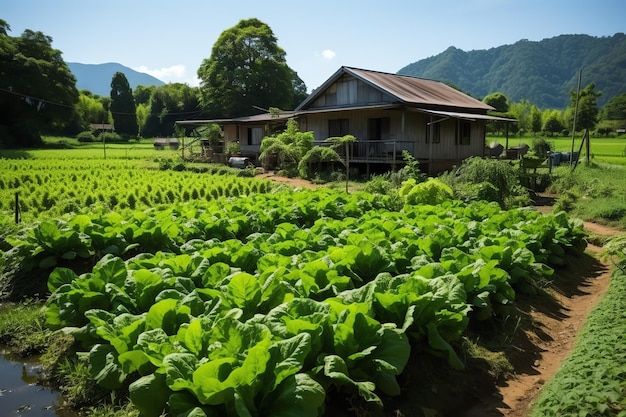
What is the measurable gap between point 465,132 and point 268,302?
73.3 ft

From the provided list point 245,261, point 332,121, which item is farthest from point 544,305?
point 332,121

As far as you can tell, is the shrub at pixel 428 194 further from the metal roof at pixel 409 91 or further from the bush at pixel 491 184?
the metal roof at pixel 409 91

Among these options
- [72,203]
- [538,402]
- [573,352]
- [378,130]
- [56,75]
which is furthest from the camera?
[56,75]

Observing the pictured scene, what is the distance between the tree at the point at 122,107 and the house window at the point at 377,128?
2192 inches

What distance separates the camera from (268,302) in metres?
4.09

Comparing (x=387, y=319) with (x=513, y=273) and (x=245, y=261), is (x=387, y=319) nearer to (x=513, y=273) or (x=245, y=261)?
(x=245, y=261)

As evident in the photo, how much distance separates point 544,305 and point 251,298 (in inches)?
167

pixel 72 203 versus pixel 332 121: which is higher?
pixel 332 121

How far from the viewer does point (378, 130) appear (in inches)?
914

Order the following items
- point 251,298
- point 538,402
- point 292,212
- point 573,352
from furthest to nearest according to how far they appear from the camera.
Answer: point 292,212 < point 573,352 < point 251,298 < point 538,402

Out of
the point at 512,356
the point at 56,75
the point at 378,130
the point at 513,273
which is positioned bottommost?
the point at 512,356

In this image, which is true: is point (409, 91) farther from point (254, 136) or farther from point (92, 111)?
point (92, 111)

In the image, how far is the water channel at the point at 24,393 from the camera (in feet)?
12.8

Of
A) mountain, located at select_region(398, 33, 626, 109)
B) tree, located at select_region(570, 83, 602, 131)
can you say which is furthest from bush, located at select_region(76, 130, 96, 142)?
mountain, located at select_region(398, 33, 626, 109)
